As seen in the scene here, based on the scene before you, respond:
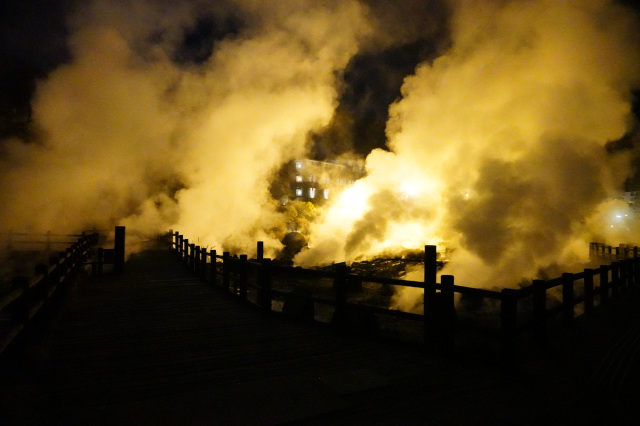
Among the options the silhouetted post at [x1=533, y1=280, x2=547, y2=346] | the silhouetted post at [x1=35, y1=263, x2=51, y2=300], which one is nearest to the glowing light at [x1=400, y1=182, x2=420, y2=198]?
the silhouetted post at [x1=533, y1=280, x2=547, y2=346]

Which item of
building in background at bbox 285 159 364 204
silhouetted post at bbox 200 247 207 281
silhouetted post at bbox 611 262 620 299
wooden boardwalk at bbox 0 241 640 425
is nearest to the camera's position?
wooden boardwalk at bbox 0 241 640 425

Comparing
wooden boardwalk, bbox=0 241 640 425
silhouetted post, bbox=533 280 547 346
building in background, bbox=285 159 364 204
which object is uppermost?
building in background, bbox=285 159 364 204

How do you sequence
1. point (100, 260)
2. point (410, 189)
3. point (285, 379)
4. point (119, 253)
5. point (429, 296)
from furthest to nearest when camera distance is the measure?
point (410, 189) < point (119, 253) < point (100, 260) < point (429, 296) < point (285, 379)

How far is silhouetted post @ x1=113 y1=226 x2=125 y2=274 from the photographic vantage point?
432 inches

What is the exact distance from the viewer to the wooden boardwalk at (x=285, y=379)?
302cm

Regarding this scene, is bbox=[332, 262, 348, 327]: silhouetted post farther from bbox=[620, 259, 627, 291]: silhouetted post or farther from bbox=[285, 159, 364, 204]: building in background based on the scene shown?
bbox=[285, 159, 364, 204]: building in background

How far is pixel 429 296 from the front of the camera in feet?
15.6

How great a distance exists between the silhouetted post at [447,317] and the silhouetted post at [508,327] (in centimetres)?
56

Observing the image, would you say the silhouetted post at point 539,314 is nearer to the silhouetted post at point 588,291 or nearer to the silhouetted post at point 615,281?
the silhouetted post at point 588,291

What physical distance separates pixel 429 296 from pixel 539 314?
5.55 ft

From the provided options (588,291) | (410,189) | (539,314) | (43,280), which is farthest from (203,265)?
(410,189)

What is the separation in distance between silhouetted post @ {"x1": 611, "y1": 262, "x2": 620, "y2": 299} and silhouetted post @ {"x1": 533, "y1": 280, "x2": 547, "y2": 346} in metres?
5.68

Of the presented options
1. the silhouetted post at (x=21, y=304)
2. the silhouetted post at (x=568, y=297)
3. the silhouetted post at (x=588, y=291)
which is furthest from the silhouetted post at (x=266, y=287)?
the silhouetted post at (x=588, y=291)

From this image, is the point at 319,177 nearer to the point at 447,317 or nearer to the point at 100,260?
the point at 100,260
